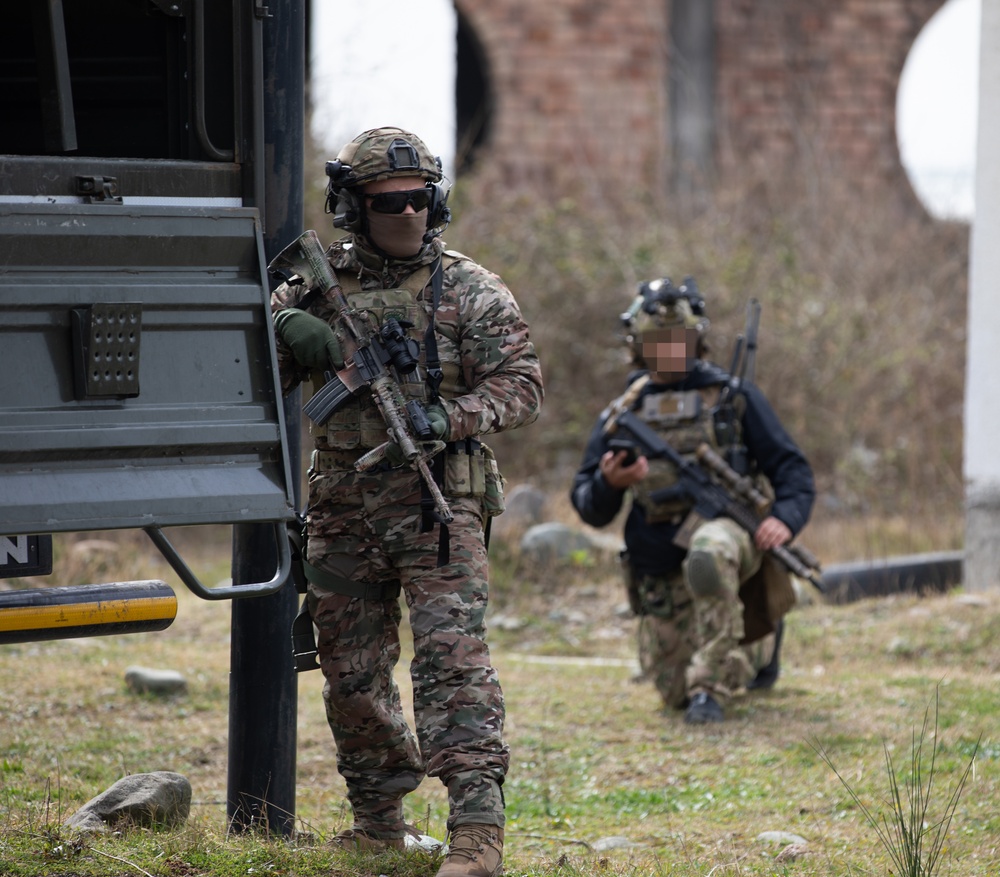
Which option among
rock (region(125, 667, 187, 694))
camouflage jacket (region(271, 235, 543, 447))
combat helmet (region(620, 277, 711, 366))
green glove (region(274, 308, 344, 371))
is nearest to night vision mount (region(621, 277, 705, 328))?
combat helmet (region(620, 277, 711, 366))

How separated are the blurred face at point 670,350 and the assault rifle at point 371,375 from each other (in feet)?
8.17

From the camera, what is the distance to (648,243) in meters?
12.7

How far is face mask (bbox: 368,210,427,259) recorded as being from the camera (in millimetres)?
3771

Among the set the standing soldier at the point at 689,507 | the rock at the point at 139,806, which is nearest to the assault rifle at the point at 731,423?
the standing soldier at the point at 689,507

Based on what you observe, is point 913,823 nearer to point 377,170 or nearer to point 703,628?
point 377,170

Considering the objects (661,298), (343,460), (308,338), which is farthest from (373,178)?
(661,298)

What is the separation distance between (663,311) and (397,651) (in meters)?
2.65

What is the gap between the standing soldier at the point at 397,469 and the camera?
12.1 feet

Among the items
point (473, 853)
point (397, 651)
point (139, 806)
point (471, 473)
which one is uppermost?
point (471, 473)

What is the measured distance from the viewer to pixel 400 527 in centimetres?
374

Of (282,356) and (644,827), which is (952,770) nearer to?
(644,827)

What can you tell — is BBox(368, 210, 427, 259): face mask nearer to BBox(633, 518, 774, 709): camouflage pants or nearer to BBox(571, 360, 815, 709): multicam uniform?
BBox(571, 360, 815, 709): multicam uniform

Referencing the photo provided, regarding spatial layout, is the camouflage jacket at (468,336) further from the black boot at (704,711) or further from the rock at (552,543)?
the rock at (552,543)

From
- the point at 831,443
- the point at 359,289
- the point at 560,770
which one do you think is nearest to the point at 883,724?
the point at 560,770
